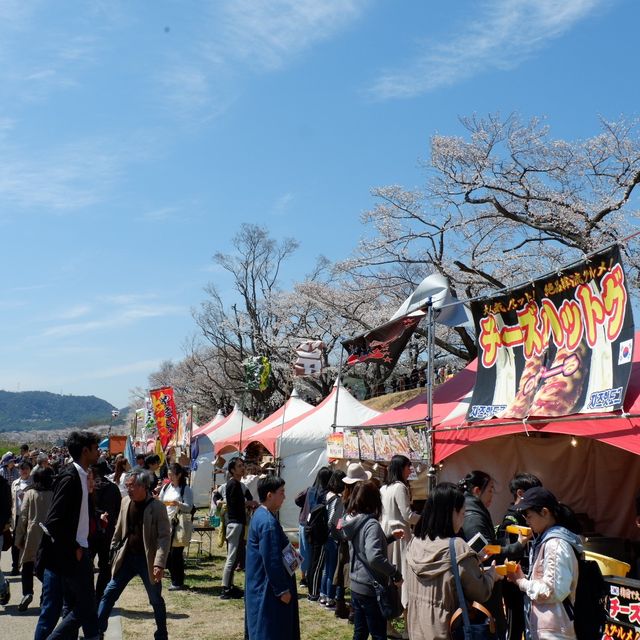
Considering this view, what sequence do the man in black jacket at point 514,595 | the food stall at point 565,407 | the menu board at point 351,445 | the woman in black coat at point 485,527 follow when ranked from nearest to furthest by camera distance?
the woman in black coat at point 485,527 → the man in black jacket at point 514,595 → the food stall at point 565,407 → the menu board at point 351,445

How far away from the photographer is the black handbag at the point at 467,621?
3.69 m

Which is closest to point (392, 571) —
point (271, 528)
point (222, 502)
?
point (271, 528)

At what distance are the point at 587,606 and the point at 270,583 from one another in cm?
186

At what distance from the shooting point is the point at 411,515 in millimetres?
6598

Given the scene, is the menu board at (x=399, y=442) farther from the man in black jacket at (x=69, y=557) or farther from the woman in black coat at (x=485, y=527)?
the man in black jacket at (x=69, y=557)

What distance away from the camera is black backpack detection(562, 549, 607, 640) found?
12.1 feet

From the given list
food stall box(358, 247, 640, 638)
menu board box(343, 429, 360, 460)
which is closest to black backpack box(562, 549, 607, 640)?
food stall box(358, 247, 640, 638)

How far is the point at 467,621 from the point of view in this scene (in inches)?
145

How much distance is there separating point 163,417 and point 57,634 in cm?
1284

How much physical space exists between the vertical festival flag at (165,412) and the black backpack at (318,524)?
32.6ft

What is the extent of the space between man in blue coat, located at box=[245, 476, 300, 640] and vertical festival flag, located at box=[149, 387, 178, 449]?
1332cm

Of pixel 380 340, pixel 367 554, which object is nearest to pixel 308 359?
pixel 380 340

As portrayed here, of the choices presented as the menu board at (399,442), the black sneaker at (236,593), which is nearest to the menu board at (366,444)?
the menu board at (399,442)

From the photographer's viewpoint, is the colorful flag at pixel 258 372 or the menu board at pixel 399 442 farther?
the colorful flag at pixel 258 372
